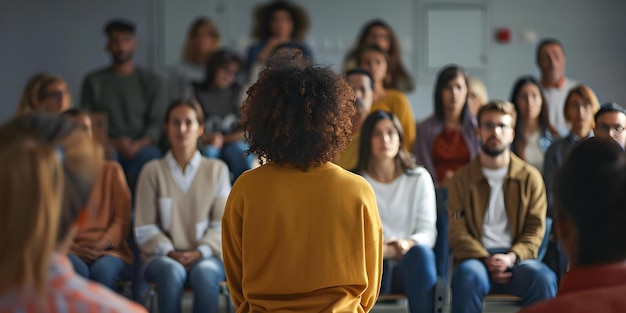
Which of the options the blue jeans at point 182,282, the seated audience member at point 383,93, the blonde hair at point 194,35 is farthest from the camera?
the blonde hair at point 194,35

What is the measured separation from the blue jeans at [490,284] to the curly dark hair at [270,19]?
2573 millimetres

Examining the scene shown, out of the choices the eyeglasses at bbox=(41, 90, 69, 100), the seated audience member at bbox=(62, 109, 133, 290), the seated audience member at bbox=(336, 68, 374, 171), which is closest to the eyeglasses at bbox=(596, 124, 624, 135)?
the seated audience member at bbox=(336, 68, 374, 171)

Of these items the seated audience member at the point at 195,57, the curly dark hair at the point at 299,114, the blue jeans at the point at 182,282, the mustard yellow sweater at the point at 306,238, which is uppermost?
the seated audience member at the point at 195,57

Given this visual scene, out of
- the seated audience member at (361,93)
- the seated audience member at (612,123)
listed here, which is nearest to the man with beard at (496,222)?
the seated audience member at (612,123)

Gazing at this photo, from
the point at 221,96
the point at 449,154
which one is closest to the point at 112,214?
the point at 221,96

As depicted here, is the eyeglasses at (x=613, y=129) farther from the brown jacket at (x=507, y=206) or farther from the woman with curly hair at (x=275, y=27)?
the woman with curly hair at (x=275, y=27)

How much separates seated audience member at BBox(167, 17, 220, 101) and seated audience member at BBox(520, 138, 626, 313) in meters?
4.79

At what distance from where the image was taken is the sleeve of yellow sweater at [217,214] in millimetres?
4465

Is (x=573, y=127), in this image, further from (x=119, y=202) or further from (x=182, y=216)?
(x=119, y=202)

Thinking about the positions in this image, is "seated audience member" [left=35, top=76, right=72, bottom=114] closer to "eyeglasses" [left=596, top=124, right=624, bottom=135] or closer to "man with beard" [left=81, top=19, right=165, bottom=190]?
"man with beard" [left=81, top=19, right=165, bottom=190]

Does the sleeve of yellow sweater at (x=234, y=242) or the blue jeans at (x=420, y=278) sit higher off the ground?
the sleeve of yellow sweater at (x=234, y=242)

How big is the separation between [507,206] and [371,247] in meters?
1.98

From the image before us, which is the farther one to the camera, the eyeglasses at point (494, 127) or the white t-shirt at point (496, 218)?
the eyeglasses at point (494, 127)

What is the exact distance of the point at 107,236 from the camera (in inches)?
179
